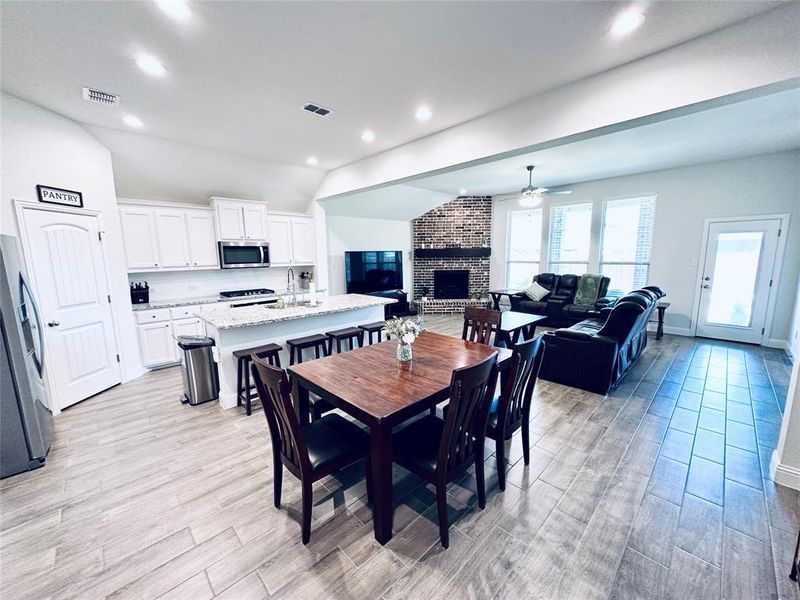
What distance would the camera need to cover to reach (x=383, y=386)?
196 cm

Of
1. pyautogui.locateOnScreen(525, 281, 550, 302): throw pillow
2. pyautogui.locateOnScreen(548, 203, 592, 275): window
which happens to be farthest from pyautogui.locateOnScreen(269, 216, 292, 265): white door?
pyautogui.locateOnScreen(548, 203, 592, 275): window

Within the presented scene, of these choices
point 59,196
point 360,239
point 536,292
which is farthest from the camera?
point 360,239

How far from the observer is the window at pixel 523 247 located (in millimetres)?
7586

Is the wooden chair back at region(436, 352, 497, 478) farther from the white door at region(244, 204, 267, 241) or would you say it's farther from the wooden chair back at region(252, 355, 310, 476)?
the white door at region(244, 204, 267, 241)

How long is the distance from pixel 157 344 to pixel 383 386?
13.2 ft

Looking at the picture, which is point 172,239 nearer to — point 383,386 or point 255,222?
point 255,222

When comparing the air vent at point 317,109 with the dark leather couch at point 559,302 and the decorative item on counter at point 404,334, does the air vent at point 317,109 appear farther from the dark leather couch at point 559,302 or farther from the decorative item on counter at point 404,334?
the dark leather couch at point 559,302

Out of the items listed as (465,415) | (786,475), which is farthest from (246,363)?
(786,475)

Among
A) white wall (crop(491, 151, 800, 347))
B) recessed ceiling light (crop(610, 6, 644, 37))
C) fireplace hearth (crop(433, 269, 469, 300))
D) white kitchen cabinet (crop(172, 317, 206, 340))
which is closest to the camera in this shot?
recessed ceiling light (crop(610, 6, 644, 37))

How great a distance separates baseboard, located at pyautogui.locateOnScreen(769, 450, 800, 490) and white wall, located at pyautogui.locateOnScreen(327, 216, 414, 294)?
630cm

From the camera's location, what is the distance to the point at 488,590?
1504 mm

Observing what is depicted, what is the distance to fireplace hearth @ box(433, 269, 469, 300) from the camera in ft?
26.7

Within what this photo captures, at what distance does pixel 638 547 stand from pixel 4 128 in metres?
5.67

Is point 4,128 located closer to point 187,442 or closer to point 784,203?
point 187,442
